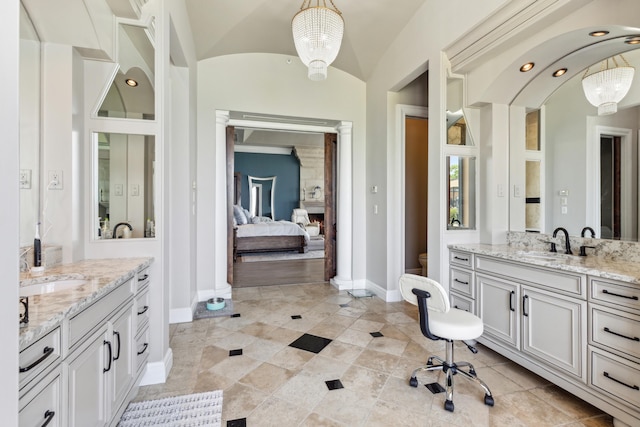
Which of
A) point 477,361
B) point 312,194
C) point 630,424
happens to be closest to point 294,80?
point 477,361

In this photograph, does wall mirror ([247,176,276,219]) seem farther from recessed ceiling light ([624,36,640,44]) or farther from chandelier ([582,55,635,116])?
recessed ceiling light ([624,36,640,44])

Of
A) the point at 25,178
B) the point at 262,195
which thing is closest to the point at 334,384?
the point at 25,178

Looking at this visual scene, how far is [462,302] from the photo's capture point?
9.41 ft

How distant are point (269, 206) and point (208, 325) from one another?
7328 mm

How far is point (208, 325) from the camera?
325 centimetres

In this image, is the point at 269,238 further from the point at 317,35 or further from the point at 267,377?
the point at 317,35

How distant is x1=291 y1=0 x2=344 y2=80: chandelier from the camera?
2.43m

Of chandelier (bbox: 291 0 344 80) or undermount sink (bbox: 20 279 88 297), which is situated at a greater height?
chandelier (bbox: 291 0 344 80)

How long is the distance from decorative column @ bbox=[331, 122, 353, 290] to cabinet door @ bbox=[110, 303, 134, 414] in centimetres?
308

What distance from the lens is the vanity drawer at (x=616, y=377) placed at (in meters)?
1.64

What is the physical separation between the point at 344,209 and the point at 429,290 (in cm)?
279

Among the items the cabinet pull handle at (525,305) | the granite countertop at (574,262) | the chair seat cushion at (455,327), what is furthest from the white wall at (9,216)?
the cabinet pull handle at (525,305)

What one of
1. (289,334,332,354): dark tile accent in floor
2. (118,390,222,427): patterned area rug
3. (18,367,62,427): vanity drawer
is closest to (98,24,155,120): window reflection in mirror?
(18,367,62,427): vanity drawer

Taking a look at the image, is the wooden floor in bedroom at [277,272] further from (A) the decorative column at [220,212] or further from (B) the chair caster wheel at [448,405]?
(B) the chair caster wheel at [448,405]
